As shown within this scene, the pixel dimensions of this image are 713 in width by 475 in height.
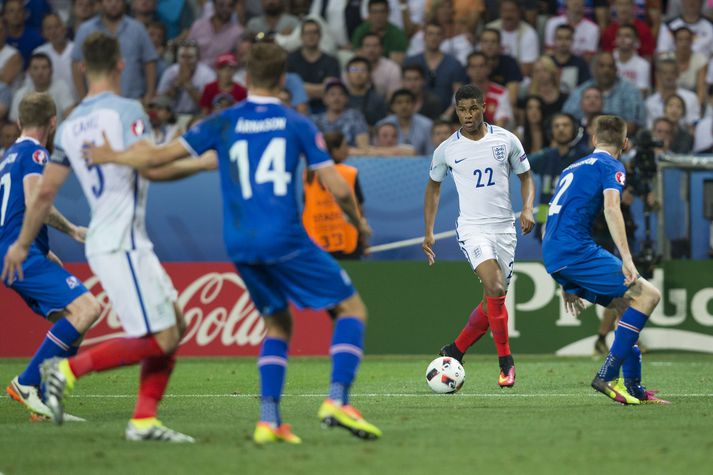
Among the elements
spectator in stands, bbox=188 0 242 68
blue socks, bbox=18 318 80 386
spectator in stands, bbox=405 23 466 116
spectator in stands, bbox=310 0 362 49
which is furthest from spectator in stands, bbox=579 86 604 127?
blue socks, bbox=18 318 80 386

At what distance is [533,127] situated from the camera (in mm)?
16688

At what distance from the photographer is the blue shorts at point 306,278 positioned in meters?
7.46

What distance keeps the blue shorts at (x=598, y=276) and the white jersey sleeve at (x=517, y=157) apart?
1309 mm

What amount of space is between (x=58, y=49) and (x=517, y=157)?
9.63 metres

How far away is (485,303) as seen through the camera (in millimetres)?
11586

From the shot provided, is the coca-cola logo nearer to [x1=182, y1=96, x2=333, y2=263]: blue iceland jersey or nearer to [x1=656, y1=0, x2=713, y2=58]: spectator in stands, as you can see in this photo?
[x1=656, y1=0, x2=713, y2=58]: spectator in stands

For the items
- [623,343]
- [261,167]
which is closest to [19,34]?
[623,343]

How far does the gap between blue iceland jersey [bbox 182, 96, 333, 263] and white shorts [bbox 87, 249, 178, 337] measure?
58 cm

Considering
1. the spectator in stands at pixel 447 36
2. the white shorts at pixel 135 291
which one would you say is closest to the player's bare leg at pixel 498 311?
the white shorts at pixel 135 291

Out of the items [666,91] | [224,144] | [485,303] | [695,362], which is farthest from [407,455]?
[666,91]

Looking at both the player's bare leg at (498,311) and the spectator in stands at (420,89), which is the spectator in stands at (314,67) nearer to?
the spectator in stands at (420,89)

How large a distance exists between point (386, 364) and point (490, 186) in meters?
3.85

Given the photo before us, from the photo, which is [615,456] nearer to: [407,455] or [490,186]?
[407,455]

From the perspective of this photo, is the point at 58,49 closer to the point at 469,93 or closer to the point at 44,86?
the point at 44,86
